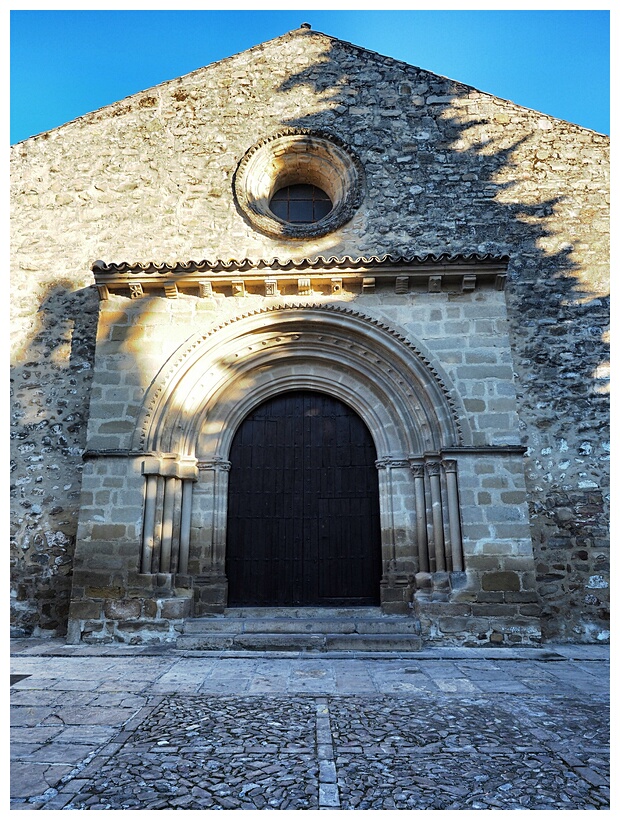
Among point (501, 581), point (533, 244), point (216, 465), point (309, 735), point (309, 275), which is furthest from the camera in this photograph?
point (533, 244)

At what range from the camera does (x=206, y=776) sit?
247 centimetres

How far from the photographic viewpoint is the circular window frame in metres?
7.72

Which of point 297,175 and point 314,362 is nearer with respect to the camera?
point 314,362

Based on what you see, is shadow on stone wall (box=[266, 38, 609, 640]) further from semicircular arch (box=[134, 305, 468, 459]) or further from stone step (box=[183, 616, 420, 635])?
stone step (box=[183, 616, 420, 635])

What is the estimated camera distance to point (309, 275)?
634cm

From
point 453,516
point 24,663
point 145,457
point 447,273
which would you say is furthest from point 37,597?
point 447,273

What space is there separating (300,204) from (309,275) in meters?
2.71

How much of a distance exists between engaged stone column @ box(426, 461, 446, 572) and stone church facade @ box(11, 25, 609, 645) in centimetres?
3

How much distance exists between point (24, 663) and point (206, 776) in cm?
312

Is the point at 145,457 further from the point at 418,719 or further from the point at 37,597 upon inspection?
the point at 418,719

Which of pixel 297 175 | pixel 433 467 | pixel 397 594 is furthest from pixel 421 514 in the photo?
pixel 297 175

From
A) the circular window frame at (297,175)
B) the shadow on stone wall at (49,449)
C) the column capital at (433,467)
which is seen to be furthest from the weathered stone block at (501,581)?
the circular window frame at (297,175)

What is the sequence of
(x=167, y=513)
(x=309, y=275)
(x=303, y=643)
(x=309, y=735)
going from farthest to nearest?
1. (x=309, y=275)
2. (x=167, y=513)
3. (x=303, y=643)
4. (x=309, y=735)

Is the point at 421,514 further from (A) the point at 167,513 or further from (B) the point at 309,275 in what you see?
(B) the point at 309,275
